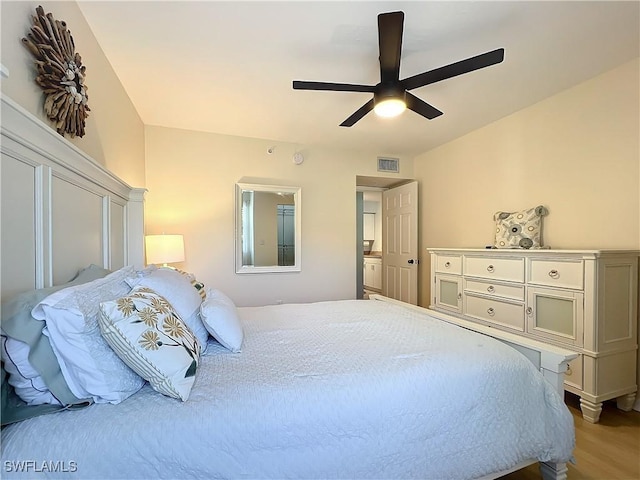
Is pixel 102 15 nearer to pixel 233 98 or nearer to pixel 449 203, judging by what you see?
pixel 233 98

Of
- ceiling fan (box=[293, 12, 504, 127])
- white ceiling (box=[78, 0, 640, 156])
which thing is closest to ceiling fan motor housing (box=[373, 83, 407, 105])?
ceiling fan (box=[293, 12, 504, 127])

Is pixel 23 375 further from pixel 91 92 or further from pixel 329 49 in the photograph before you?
pixel 329 49

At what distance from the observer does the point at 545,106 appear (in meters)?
2.77

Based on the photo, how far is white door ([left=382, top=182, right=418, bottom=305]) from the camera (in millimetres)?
4242

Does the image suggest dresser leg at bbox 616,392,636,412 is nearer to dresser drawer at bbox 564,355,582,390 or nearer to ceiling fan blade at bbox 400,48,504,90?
dresser drawer at bbox 564,355,582,390

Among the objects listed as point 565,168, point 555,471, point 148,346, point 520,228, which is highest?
point 565,168

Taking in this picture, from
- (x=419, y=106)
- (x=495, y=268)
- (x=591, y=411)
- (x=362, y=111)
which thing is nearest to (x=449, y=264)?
(x=495, y=268)

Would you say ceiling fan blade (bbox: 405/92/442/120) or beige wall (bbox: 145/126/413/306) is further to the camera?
beige wall (bbox: 145/126/413/306)

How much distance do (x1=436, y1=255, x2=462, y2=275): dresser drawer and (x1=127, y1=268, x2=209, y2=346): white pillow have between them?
8.06 ft

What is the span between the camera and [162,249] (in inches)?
114

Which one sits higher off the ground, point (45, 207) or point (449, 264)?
point (45, 207)

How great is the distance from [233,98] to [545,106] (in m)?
2.79

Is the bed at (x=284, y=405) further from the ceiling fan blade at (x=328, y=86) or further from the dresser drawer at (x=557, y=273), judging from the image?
the ceiling fan blade at (x=328, y=86)

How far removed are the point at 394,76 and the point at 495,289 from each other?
6.37ft
